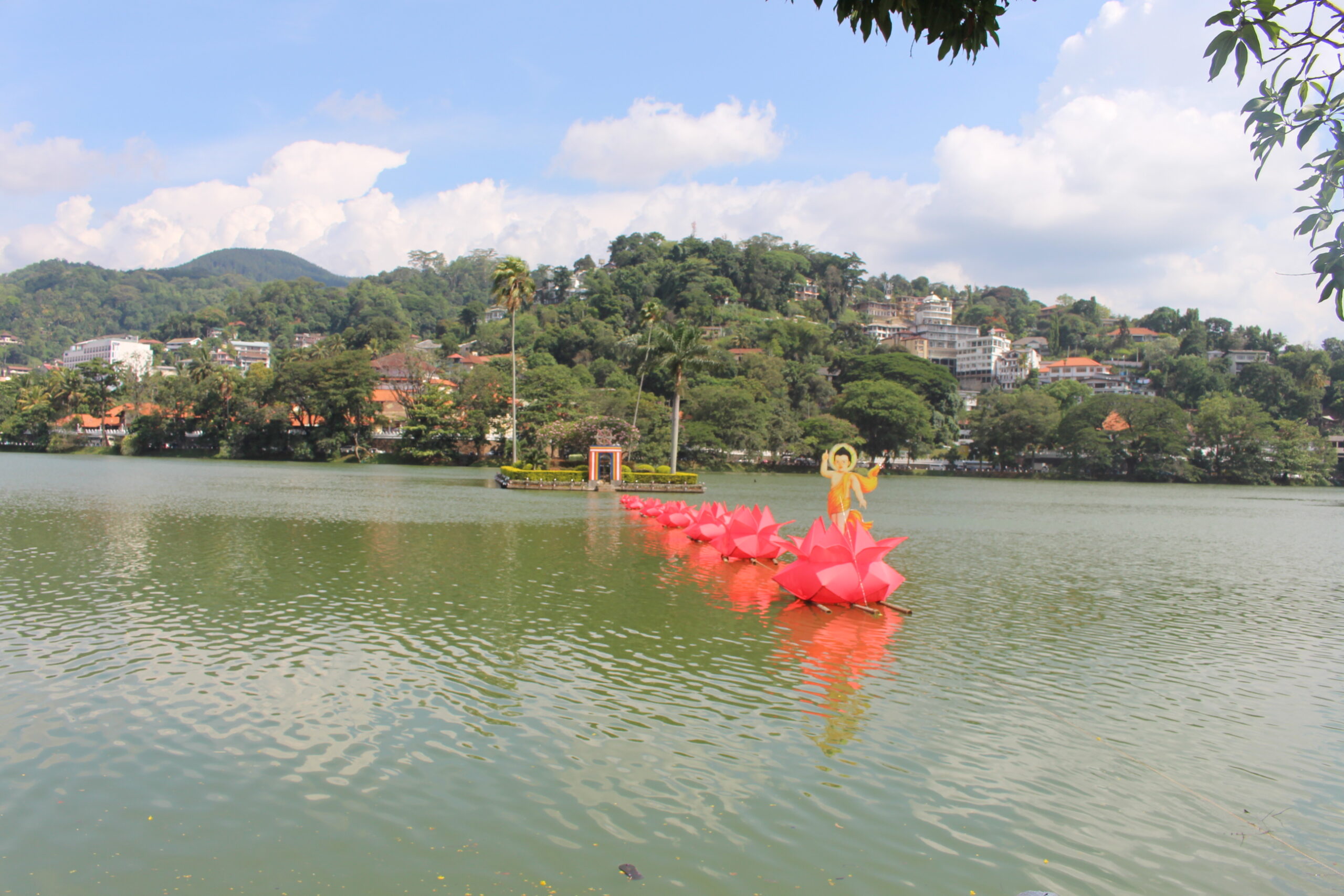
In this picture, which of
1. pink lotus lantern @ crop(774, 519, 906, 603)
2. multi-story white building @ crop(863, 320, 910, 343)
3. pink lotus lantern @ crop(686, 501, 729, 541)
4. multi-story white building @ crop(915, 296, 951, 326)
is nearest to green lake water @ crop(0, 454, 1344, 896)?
pink lotus lantern @ crop(774, 519, 906, 603)

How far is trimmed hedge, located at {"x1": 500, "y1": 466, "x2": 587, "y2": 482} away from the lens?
42.9m

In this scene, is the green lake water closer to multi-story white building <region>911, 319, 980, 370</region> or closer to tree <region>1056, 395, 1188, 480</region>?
tree <region>1056, 395, 1188, 480</region>

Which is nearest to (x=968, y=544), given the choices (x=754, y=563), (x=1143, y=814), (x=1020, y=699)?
(x=754, y=563)

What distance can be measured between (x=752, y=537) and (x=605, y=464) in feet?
88.9

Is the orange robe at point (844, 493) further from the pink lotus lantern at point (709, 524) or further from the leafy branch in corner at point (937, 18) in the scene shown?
the leafy branch in corner at point (937, 18)

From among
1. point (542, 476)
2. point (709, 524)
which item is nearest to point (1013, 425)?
point (542, 476)

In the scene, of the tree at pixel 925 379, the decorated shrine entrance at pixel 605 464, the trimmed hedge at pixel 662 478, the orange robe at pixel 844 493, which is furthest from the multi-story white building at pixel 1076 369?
the orange robe at pixel 844 493

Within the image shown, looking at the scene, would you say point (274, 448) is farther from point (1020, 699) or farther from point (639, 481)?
point (1020, 699)

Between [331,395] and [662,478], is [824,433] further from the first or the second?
[331,395]

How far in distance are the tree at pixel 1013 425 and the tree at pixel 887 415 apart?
769cm

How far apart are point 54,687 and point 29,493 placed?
27.3 m

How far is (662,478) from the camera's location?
4503 centimetres

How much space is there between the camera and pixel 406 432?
66.2 meters

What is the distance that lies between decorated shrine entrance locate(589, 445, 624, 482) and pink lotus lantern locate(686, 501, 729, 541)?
75.2ft
